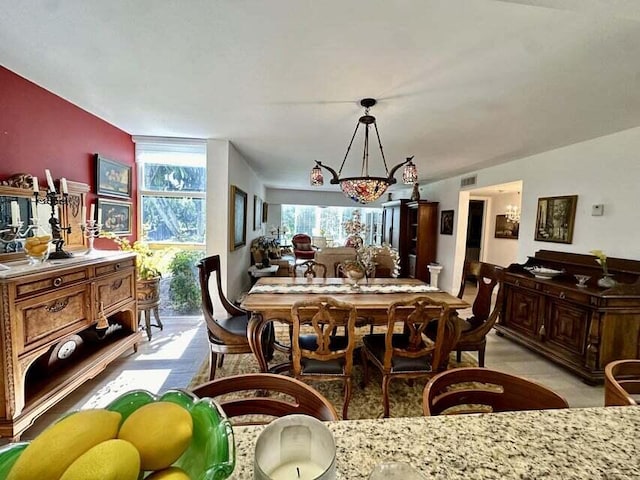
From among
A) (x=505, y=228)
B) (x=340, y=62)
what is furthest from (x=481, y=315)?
(x=505, y=228)

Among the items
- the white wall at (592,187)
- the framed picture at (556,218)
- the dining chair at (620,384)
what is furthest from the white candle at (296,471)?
the framed picture at (556,218)

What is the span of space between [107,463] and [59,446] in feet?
0.23

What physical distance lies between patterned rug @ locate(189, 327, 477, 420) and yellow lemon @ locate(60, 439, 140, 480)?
207 cm

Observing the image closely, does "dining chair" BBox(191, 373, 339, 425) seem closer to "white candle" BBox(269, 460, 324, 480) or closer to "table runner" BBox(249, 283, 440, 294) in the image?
"white candle" BBox(269, 460, 324, 480)

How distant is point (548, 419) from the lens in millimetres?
818

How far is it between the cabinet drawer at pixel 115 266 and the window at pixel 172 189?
133 cm

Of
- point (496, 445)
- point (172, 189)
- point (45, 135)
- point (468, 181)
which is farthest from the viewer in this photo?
point (468, 181)

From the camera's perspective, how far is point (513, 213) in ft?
20.4

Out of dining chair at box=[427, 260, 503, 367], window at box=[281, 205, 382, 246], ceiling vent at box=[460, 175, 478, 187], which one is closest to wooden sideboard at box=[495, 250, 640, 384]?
dining chair at box=[427, 260, 503, 367]

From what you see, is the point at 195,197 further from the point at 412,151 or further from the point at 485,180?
the point at 485,180

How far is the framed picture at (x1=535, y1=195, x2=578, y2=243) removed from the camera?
3.50m

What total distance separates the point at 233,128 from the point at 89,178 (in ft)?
5.20

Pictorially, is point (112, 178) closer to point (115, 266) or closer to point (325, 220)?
point (115, 266)

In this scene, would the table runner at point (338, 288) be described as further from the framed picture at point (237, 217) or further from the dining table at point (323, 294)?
the framed picture at point (237, 217)
